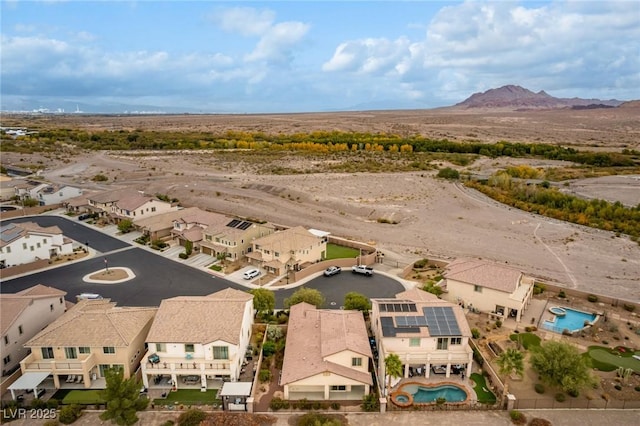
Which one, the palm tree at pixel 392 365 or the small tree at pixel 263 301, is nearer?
the palm tree at pixel 392 365

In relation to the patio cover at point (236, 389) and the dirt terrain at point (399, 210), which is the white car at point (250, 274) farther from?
the patio cover at point (236, 389)

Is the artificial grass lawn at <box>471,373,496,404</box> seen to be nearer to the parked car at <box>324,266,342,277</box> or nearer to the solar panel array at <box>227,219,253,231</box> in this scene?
the parked car at <box>324,266,342,277</box>

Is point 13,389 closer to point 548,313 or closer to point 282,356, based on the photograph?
point 282,356

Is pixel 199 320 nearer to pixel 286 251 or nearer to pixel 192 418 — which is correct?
pixel 192 418

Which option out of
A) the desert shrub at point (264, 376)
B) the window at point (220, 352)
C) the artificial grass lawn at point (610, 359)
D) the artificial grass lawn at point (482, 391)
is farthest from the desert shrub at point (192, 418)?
the artificial grass lawn at point (610, 359)

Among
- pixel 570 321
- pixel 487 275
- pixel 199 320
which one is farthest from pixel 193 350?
pixel 570 321

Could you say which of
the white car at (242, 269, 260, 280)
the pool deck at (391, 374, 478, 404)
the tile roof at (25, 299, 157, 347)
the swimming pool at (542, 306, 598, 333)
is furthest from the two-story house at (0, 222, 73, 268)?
the swimming pool at (542, 306, 598, 333)

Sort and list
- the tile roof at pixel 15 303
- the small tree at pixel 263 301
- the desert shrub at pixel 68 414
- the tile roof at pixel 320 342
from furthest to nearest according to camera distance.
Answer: the small tree at pixel 263 301 → the tile roof at pixel 15 303 → the tile roof at pixel 320 342 → the desert shrub at pixel 68 414
